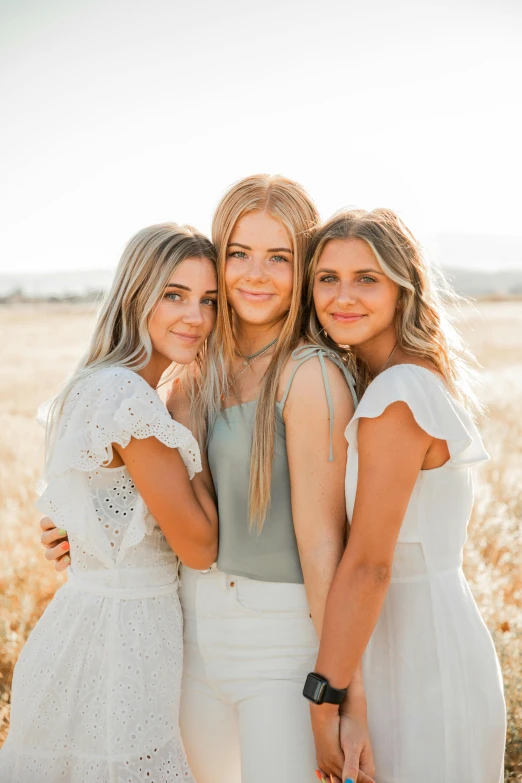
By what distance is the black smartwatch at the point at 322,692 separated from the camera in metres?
2.69

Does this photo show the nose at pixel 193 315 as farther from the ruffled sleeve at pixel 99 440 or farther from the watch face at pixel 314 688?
the watch face at pixel 314 688

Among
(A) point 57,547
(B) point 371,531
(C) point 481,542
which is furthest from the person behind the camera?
(C) point 481,542

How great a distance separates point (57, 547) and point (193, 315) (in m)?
1.11

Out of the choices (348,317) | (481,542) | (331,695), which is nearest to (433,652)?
(331,695)

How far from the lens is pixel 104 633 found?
2.96 m

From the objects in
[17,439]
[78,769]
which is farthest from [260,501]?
[17,439]

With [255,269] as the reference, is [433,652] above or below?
below

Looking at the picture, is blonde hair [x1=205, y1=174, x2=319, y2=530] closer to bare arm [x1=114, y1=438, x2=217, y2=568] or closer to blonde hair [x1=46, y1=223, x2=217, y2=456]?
blonde hair [x1=46, y1=223, x2=217, y2=456]

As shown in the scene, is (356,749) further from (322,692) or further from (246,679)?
(246,679)

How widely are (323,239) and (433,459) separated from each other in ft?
3.19

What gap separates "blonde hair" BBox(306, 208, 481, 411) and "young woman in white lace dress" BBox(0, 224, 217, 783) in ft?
2.99

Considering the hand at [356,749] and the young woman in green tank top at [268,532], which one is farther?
the young woman in green tank top at [268,532]

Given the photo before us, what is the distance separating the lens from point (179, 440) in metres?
2.92

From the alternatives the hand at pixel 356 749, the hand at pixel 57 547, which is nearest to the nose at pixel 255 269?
the hand at pixel 57 547
